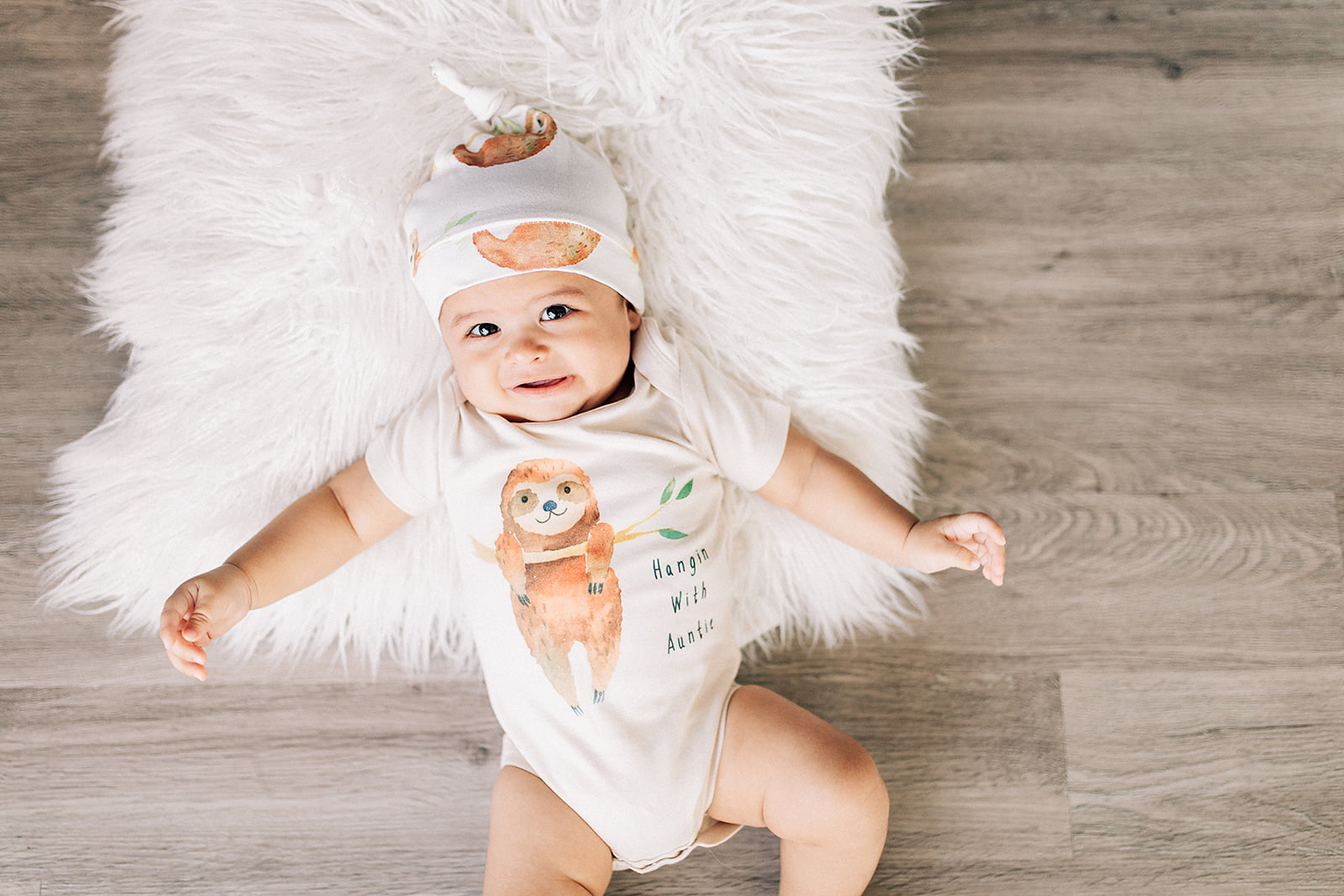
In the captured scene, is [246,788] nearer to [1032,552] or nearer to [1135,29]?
[1032,552]

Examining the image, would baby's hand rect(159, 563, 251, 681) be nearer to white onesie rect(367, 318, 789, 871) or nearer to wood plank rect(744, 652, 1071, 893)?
white onesie rect(367, 318, 789, 871)

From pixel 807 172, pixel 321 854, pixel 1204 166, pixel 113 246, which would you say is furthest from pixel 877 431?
pixel 113 246

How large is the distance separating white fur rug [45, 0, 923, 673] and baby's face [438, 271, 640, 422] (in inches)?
5.1

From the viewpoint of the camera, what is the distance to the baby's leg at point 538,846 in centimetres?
90

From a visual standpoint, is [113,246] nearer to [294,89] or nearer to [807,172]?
[294,89]

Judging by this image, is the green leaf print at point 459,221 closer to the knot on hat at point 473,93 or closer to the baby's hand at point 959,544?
the knot on hat at point 473,93

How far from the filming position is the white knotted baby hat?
2.88 ft

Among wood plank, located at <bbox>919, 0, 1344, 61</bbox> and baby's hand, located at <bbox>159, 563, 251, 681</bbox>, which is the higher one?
wood plank, located at <bbox>919, 0, 1344, 61</bbox>

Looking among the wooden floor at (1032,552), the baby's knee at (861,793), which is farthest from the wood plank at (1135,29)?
the baby's knee at (861,793)

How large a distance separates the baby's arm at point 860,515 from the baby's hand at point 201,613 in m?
0.61

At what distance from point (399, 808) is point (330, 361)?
1.90ft

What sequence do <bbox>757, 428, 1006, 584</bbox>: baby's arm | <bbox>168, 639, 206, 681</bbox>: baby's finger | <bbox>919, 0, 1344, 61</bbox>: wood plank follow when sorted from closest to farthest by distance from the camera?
1. <bbox>168, 639, 206, 681</bbox>: baby's finger
2. <bbox>757, 428, 1006, 584</bbox>: baby's arm
3. <bbox>919, 0, 1344, 61</bbox>: wood plank

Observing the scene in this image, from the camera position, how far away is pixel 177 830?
3.40 ft

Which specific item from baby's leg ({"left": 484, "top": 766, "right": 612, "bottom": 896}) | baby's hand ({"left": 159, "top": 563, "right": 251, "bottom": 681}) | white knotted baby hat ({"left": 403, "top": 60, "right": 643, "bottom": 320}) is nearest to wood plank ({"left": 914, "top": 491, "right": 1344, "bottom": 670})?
baby's leg ({"left": 484, "top": 766, "right": 612, "bottom": 896})
